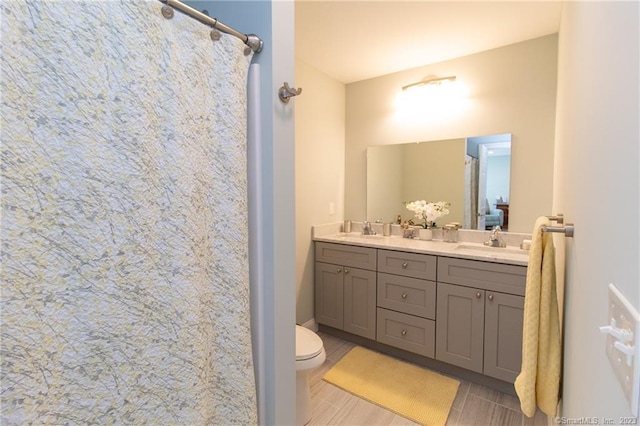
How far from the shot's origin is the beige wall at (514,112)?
224 centimetres

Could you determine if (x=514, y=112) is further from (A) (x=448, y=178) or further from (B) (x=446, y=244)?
(B) (x=446, y=244)

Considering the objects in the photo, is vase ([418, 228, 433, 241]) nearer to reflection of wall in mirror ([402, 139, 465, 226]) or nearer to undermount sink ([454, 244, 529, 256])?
reflection of wall in mirror ([402, 139, 465, 226])

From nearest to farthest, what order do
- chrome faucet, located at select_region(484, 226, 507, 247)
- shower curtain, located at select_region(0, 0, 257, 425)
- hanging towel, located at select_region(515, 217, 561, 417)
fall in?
shower curtain, located at select_region(0, 0, 257, 425) → hanging towel, located at select_region(515, 217, 561, 417) → chrome faucet, located at select_region(484, 226, 507, 247)

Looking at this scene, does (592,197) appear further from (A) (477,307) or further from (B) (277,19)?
(A) (477,307)

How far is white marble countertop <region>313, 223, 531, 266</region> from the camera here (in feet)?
6.66

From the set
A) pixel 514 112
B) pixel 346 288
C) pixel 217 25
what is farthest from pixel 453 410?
pixel 217 25

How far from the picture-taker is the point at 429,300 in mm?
2221

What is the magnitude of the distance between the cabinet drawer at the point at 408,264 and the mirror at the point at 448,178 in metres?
0.63

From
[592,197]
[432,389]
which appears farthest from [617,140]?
[432,389]

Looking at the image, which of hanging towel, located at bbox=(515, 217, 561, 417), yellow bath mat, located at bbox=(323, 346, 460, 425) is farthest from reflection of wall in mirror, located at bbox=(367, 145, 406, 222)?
hanging towel, located at bbox=(515, 217, 561, 417)

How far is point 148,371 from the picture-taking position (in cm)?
76

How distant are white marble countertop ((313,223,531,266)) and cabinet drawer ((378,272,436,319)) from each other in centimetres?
24

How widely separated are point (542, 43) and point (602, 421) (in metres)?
2.56

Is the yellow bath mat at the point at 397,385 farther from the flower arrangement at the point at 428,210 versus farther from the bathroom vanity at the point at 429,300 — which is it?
the flower arrangement at the point at 428,210
